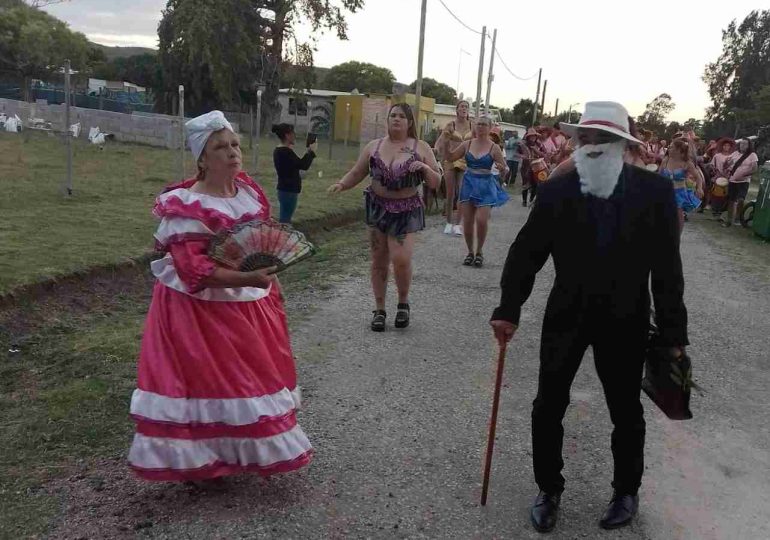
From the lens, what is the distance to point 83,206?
411 inches

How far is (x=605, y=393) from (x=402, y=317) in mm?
3080

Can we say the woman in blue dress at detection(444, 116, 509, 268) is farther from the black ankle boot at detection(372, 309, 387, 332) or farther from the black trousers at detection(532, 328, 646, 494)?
the black trousers at detection(532, 328, 646, 494)

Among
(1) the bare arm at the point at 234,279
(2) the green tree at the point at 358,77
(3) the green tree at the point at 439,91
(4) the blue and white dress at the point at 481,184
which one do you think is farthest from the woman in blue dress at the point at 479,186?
(2) the green tree at the point at 358,77

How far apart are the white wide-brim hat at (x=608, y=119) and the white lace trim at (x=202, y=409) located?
6.05 ft

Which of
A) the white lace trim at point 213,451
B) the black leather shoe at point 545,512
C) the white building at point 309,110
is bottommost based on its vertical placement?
the black leather shoe at point 545,512

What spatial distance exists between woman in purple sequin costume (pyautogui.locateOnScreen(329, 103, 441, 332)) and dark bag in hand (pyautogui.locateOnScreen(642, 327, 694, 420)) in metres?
2.92

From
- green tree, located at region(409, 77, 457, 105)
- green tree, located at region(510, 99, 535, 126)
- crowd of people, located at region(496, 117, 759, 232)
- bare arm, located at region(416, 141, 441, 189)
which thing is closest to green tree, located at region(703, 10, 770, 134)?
green tree, located at region(510, 99, 535, 126)

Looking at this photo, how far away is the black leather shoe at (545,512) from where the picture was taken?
313 centimetres

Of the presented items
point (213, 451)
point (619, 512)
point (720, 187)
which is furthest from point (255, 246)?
point (720, 187)

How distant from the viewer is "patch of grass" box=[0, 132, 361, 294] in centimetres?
711

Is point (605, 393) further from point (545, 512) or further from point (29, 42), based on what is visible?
point (29, 42)

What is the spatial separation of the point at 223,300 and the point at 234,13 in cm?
3591

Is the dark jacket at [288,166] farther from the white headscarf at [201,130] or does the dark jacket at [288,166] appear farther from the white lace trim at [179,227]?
the white lace trim at [179,227]

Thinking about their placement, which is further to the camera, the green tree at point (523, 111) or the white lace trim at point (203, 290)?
the green tree at point (523, 111)
